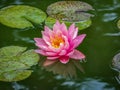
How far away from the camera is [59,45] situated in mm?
1452

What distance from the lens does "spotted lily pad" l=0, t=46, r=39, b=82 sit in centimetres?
136

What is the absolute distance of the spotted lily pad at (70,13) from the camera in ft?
5.67

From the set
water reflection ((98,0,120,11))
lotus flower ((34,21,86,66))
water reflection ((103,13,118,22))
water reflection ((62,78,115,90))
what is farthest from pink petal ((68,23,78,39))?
water reflection ((98,0,120,11))

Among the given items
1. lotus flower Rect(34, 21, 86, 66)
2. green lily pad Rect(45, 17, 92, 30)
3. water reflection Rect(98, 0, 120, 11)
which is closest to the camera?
lotus flower Rect(34, 21, 86, 66)

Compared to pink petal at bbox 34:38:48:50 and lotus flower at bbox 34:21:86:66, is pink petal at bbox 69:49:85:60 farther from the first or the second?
pink petal at bbox 34:38:48:50

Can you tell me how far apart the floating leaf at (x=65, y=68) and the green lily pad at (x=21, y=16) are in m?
0.36

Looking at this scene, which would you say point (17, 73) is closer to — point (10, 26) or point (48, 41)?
point (48, 41)

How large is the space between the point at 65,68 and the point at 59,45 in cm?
11

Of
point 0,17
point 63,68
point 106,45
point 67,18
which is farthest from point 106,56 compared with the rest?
point 0,17

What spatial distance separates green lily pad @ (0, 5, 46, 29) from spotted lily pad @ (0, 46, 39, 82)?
0.23 m

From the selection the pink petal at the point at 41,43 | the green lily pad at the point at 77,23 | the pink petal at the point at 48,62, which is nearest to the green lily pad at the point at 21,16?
the green lily pad at the point at 77,23

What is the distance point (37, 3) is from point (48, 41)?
535 mm

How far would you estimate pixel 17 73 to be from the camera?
1374 millimetres

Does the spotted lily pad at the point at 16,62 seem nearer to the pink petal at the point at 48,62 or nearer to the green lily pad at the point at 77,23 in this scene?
the pink petal at the point at 48,62
